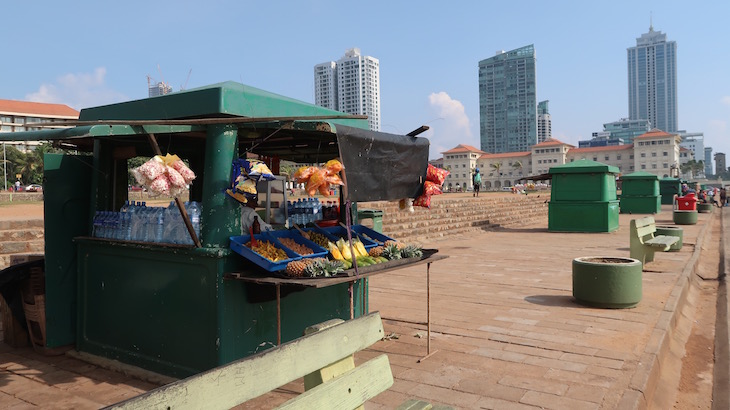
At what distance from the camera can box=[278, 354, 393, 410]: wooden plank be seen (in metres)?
1.97

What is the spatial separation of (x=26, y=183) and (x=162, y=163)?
3349 inches

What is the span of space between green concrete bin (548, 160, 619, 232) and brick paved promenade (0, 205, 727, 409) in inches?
353

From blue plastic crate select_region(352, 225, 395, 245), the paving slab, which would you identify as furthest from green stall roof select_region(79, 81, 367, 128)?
the paving slab

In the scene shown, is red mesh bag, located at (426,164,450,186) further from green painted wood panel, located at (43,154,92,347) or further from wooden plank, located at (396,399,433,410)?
green painted wood panel, located at (43,154,92,347)

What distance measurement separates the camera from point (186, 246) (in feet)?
14.3

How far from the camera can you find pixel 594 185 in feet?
58.0

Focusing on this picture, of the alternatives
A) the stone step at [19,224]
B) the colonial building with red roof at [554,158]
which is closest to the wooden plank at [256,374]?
the stone step at [19,224]

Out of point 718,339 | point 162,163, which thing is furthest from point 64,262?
point 718,339

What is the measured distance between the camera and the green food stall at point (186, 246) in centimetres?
425

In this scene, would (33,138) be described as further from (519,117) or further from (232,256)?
(519,117)

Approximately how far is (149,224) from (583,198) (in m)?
16.6

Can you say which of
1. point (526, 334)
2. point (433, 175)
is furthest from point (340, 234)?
point (526, 334)

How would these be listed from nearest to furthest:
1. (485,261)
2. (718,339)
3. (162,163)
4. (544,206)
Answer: (162,163), (718,339), (485,261), (544,206)

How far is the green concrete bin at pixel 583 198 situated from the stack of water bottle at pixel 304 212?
46.6 feet
